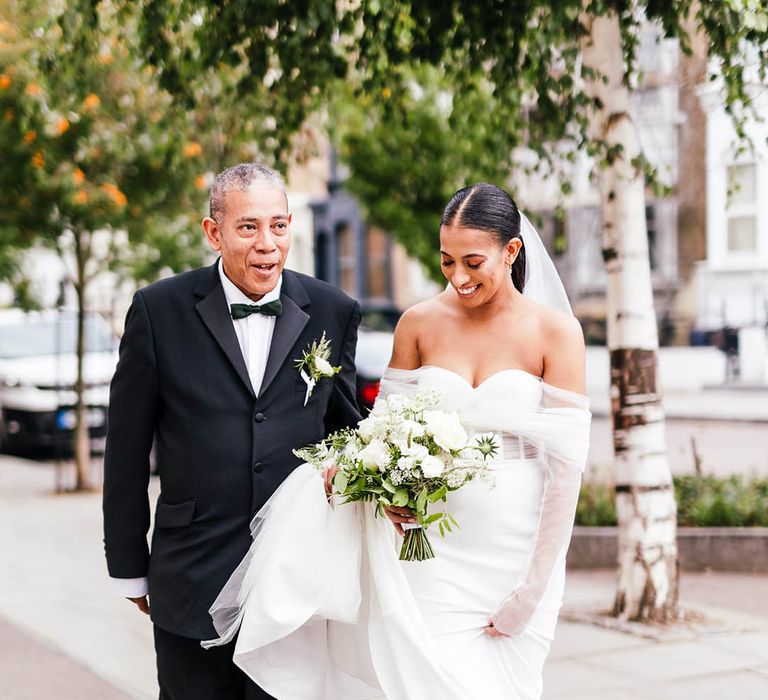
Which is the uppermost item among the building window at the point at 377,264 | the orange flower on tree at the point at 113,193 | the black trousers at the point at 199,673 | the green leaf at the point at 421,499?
the building window at the point at 377,264

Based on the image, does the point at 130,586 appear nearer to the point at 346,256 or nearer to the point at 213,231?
the point at 213,231

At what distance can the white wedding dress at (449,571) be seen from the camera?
3295 mm

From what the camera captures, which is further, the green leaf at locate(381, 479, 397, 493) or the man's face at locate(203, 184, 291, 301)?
the man's face at locate(203, 184, 291, 301)

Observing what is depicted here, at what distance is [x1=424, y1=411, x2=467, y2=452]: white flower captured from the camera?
3.07 meters

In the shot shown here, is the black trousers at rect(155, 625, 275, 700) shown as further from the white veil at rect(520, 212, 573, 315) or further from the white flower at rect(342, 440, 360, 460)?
the white veil at rect(520, 212, 573, 315)

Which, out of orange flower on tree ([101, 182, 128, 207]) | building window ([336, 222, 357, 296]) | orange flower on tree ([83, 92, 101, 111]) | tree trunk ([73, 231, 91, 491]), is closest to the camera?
orange flower on tree ([83, 92, 101, 111])

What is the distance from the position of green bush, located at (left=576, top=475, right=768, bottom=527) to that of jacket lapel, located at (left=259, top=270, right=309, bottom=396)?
501 cm

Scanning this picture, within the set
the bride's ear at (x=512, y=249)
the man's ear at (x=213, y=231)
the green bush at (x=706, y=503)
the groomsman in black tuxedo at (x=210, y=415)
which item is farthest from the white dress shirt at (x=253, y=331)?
the green bush at (x=706, y=503)

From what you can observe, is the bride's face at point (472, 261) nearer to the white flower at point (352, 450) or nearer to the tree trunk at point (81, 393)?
the white flower at point (352, 450)

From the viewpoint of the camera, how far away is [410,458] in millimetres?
3023

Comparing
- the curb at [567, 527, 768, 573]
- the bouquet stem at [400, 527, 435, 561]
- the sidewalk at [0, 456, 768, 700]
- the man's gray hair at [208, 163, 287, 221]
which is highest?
the man's gray hair at [208, 163, 287, 221]

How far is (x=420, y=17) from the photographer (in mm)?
6559

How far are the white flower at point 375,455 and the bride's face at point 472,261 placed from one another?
0.53 metres

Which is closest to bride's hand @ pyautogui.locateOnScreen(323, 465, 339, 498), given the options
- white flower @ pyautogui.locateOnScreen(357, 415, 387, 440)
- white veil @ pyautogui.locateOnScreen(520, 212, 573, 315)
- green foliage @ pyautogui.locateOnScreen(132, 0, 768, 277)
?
white flower @ pyautogui.locateOnScreen(357, 415, 387, 440)
